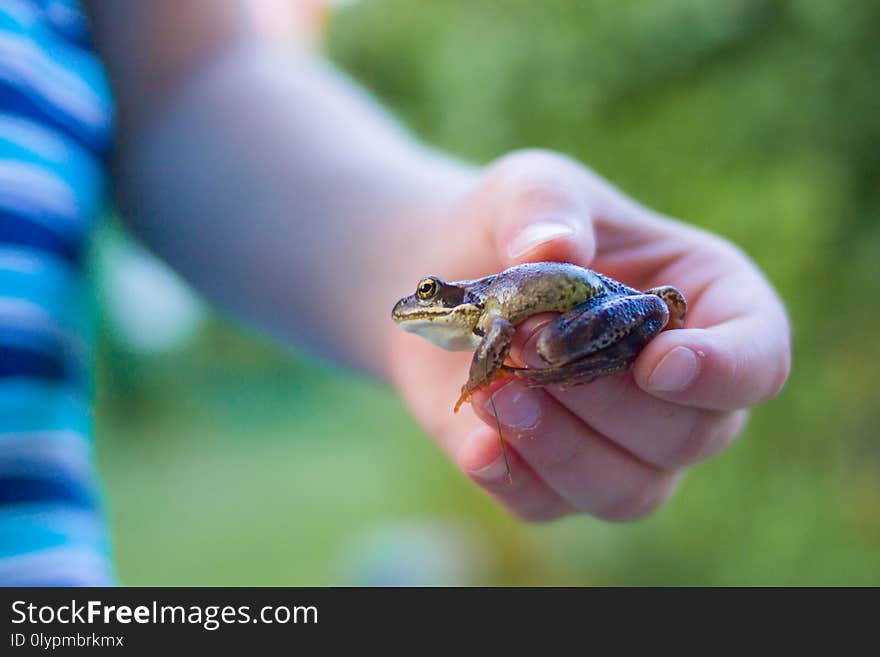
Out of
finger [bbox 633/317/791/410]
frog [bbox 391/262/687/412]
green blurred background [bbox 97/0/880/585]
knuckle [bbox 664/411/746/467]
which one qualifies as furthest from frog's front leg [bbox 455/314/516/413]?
green blurred background [bbox 97/0/880/585]

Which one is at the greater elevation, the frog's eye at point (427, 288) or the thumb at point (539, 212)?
the thumb at point (539, 212)

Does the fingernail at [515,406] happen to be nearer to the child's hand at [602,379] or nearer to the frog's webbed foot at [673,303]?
the child's hand at [602,379]

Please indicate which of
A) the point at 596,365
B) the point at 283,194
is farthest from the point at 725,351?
the point at 283,194

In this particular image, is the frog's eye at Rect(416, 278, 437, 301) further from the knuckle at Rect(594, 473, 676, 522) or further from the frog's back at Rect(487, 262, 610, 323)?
the knuckle at Rect(594, 473, 676, 522)

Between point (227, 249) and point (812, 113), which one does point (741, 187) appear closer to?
point (812, 113)

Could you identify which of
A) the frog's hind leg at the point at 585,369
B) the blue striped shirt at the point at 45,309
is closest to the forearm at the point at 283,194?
the blue striped shirt at the point at 45,309

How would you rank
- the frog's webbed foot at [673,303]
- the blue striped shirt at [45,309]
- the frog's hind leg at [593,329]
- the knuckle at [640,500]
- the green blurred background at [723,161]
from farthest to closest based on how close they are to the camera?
the green blurred background at [723,161]
the blue striped shirt at [45,309]
the knuckle at [640,500]
the frog's webbed foot at [673,303]
the frog's hind leg at [593,329]

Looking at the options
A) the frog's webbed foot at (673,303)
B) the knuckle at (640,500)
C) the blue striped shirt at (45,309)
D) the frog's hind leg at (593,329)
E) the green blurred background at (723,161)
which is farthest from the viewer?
the green blurred background at (723,161)

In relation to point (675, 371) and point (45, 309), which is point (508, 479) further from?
point (45, 309)
